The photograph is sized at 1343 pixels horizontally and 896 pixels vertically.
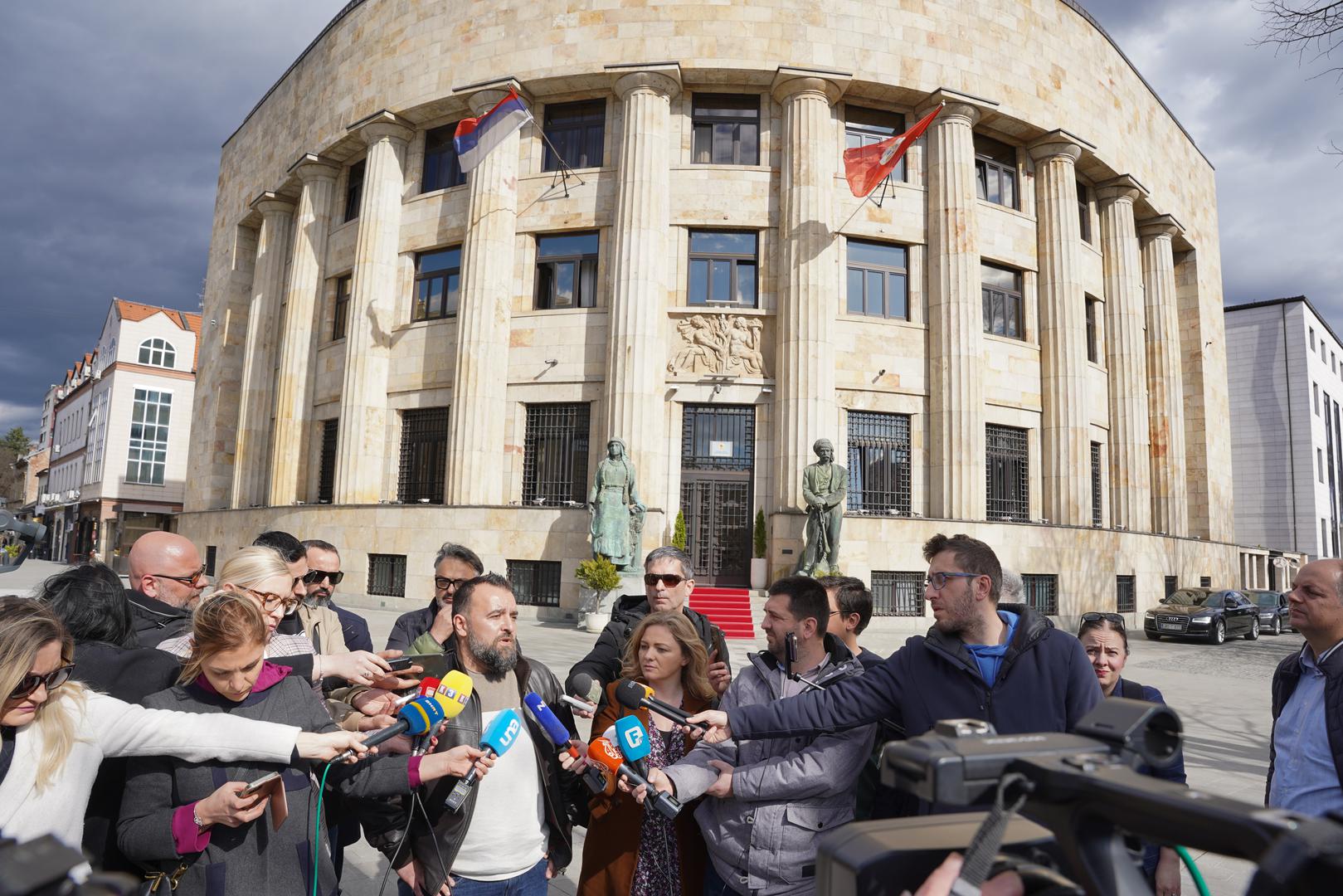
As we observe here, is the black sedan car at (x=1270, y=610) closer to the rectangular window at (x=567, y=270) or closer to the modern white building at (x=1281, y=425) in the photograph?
the rectangular window at (x=567, y=270)

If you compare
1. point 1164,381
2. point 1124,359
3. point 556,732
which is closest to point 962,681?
point 556,732

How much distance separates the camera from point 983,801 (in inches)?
54.4

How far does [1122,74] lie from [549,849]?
1172 inches

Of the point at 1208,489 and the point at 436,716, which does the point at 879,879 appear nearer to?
the point at 436,716

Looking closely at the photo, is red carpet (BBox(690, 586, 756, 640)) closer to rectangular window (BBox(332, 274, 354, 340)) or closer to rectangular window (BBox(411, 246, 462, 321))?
rectangular window (BBox(411, 246, 462, 321))

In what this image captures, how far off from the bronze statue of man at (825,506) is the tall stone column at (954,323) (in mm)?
3828

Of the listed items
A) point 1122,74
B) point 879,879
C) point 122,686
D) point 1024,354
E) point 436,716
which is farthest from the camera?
point 1122,74

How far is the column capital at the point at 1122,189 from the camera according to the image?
971 inches

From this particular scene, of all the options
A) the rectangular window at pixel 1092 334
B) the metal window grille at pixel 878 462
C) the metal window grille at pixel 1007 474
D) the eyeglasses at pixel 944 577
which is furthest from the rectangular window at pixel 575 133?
the eyeglasses at pixel 944 577

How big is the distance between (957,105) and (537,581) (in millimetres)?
16560

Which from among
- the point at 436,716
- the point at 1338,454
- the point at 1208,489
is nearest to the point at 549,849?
the point at 436,716

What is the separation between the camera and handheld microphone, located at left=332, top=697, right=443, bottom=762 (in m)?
2.56

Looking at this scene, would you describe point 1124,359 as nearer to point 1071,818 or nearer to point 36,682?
point 1071,818

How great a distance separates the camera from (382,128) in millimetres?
23109
